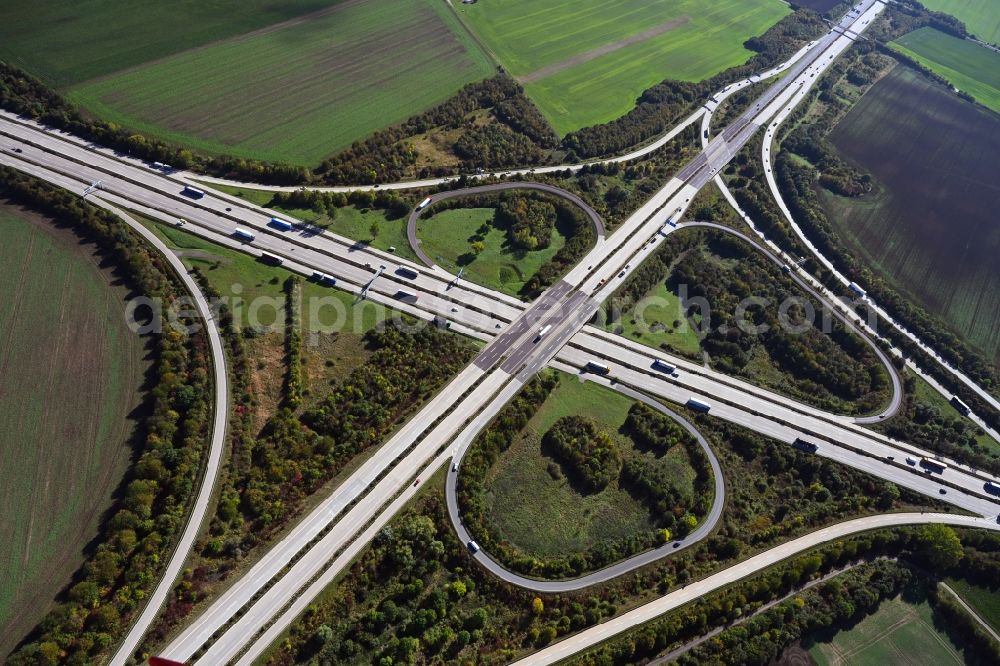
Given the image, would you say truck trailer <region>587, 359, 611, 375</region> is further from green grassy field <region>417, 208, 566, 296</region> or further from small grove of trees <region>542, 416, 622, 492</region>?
green grassy field <region>417, 208, 566, 296</region>

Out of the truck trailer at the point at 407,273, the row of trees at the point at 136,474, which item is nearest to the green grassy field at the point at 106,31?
the row of trees at the point at 136,474

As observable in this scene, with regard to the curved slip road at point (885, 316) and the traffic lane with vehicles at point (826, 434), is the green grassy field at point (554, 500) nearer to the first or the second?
the traffic lane with vehicles at point (826, 434)

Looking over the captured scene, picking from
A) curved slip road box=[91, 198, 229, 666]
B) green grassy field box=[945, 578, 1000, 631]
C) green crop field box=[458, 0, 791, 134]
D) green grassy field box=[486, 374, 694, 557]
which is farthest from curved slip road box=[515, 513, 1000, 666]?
green crop field box=[458, 0, 791, 134]

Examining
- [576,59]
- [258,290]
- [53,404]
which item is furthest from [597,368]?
[576,59]

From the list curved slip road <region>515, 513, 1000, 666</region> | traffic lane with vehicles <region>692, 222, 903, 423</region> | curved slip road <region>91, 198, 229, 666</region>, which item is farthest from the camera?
traffic lane with vehicles <region>692, 222, 903, 423</region>

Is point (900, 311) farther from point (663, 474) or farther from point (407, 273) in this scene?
point (407, 273)

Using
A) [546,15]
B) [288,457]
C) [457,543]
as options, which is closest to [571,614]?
[457,543]

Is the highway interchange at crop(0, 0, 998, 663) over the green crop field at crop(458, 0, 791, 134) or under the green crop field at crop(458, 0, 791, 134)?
under

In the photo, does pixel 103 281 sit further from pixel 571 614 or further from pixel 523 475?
pixel 571 614
